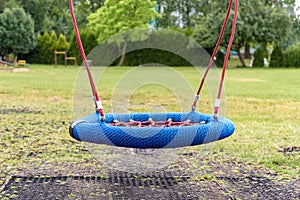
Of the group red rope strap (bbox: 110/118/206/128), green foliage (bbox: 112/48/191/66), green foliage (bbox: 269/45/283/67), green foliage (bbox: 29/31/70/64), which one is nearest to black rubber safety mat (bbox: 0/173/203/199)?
red rope strap (bbox: 110/118/206/128)

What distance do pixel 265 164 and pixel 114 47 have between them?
1185cm

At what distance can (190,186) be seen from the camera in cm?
249

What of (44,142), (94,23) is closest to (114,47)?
(94,23)

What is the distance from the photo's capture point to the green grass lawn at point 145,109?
3.09 m

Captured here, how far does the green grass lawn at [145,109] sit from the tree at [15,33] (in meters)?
10.6

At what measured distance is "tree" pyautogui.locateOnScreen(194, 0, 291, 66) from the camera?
16.7 metres

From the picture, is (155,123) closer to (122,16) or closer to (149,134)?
(149,134)

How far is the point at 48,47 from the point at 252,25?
8302mm

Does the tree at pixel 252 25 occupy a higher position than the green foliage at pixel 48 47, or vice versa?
the tree at pixel 252 25

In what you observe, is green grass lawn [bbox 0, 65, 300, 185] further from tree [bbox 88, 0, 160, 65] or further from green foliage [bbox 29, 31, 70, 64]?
green foliage [bbox 29, 31, 70, 64]

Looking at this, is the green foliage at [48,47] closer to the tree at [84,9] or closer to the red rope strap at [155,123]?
the tree at [84,9]

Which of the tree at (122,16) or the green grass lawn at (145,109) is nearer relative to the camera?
the green grass lawn at (145,109)

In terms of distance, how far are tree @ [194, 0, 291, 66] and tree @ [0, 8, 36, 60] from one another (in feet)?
22.4

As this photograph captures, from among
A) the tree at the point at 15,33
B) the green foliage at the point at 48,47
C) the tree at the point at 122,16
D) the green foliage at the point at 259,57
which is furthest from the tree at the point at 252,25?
the tree at the point at 15,33
